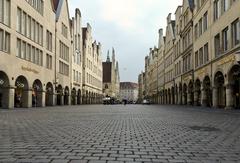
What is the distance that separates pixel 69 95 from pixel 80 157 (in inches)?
2259

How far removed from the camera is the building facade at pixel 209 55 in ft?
99.5

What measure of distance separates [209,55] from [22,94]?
21.3 meters

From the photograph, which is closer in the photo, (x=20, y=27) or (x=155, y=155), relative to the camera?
(x=155, y=155)

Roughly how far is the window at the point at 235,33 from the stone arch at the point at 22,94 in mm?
22363

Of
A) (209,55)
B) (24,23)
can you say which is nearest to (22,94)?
(24,23)

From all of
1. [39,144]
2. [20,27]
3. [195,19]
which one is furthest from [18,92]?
[39,144]

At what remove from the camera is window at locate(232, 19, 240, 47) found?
28688mm

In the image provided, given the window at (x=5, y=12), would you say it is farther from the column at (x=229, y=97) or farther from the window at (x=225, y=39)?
the column at (x=229, y=97)

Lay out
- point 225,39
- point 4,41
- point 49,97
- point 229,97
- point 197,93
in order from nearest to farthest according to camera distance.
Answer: point 229,97, point 225,39, point 4,41, point 197,93, point 49,97

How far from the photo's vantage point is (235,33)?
97.4ft

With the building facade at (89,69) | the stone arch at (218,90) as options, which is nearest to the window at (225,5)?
the stone arch at (218,90)

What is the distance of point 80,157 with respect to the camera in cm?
690

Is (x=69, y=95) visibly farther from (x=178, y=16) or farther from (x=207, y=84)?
(x=207, y=84)

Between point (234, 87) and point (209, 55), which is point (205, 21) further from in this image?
point (234, 87)
